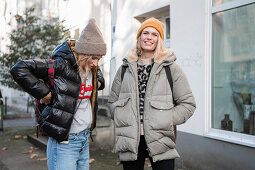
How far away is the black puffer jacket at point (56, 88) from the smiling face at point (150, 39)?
2.27ft

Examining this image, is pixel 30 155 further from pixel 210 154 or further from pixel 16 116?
pixel 16 116

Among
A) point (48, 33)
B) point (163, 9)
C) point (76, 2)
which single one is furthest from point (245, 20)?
point (76, 2)

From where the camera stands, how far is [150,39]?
9.16ft

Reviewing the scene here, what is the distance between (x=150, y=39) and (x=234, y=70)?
9.57 ft

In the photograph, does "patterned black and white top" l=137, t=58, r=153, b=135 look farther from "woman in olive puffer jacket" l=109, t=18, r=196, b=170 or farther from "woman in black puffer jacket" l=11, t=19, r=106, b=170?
"woman in black puffer jacket" l=11, t=19, r=106, b=170

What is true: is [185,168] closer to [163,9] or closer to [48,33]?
[163,9]

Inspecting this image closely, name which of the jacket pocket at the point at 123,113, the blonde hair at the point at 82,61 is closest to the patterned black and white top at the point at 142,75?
the jacket pocket at the point at 123,113

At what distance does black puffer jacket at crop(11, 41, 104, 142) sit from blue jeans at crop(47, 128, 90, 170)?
0.33ft

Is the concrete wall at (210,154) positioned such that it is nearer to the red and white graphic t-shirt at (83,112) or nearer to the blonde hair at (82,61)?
the red and white graphic t-shirt at (83,112)

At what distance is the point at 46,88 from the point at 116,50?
6.12 meters

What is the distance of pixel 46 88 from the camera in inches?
102

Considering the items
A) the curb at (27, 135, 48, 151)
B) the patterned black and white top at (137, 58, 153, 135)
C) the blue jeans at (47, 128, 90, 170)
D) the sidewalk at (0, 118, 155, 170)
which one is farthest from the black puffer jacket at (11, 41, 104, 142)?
the curb at (27, 135, 48, 151)

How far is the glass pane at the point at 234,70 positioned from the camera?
4840 mm

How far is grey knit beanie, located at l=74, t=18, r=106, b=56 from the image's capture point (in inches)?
104
